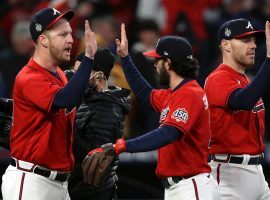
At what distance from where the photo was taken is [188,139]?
535 cm

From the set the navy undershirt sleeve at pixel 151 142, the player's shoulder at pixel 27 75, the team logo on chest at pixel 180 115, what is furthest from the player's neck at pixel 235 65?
the player's shoulder at pixel 27 75

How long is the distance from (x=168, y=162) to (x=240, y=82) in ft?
3.19

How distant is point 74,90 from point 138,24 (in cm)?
485

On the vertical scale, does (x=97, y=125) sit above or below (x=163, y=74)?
below

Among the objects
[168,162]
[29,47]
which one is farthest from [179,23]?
[168,162]

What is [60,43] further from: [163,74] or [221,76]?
[221,76]

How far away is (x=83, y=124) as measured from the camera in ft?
19.2

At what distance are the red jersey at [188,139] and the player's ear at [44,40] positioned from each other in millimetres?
910

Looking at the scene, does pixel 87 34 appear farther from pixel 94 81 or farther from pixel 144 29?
pixel 144 29

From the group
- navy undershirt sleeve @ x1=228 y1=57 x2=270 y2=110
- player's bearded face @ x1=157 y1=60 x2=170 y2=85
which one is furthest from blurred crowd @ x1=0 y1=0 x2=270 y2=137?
player's bearded face @ x1=157 y1=60 x2=170 y2=85

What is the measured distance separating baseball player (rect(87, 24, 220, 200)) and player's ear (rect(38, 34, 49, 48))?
755 millimetres

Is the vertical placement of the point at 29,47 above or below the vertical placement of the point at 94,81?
below

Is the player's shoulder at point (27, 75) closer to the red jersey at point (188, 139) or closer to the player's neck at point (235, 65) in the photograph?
the red jersey at point (188, 139)

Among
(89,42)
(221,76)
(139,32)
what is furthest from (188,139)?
(139,32)
